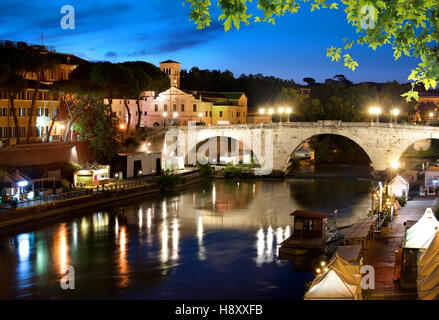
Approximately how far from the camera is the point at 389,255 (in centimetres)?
1493

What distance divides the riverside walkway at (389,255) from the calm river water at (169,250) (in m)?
2.01

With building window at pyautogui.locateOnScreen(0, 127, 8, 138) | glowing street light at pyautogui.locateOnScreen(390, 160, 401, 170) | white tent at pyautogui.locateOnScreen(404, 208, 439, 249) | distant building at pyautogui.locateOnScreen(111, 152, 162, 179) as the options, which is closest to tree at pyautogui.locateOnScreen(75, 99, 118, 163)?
distant building at pyautogui.locateOnScreen(111, 152, 162, 179)

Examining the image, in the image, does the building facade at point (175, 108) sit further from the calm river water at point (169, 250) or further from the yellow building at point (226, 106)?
the calm river water at point (169, 250)

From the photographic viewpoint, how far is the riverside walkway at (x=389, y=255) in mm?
11375

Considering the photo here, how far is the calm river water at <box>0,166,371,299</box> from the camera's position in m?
15.1

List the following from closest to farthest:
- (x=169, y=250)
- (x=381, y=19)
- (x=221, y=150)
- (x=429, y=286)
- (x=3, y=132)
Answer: (x=381, y=19) < (x=429, y=286) < (x=169, y=250) < (x=3, y=132) < (x=221, y=150)

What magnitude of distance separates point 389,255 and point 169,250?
24.8 feet

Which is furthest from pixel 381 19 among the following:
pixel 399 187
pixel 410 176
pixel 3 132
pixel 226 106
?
pixel 226 106

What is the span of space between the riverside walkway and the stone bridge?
47.1 ft

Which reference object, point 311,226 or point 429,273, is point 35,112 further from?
point 429,273

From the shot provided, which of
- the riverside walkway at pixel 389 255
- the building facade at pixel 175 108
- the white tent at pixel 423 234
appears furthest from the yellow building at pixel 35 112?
the white tent at pixel 423 234

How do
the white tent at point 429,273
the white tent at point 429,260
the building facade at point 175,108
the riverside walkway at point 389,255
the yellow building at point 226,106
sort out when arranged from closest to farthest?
the white tent at point 429,273
the white tent at point 429,260
the riverside walkway at point 389,255
the building facade at point 175,108
the yellow building at point 226,106

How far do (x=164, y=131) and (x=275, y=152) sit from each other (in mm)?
8600

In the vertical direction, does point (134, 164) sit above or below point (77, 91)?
below
